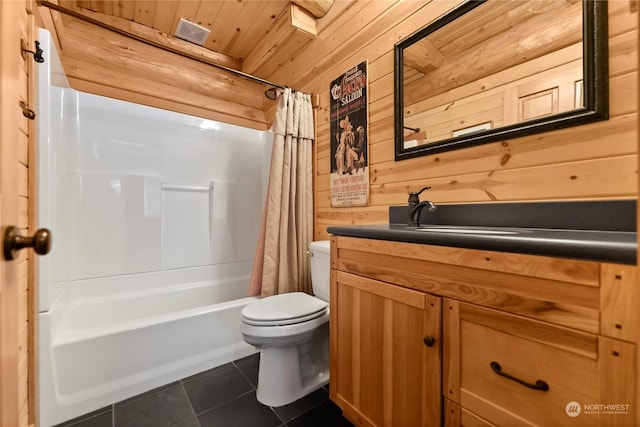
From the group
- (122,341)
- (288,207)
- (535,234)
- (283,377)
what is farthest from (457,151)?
(122,341)

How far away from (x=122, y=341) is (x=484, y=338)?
164 centimetres

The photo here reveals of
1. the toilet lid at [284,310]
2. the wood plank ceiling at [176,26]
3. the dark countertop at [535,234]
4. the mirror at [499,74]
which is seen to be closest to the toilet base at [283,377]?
the toilet lid at [284,310]

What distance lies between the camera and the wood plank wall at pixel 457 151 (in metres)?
0.83

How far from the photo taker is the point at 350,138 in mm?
1759

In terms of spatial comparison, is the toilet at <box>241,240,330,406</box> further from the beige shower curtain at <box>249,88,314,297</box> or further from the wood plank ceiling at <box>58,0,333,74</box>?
the wood plank ceiling at <box>58,0,333,74</box>

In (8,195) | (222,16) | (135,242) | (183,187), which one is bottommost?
(135,242)

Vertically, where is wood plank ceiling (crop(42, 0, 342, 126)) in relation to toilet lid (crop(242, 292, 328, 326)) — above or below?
above

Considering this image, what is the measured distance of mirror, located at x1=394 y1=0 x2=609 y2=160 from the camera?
2.91 feet

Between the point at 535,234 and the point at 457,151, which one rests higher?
the point at 457,151

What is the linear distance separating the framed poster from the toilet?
42 centimetres

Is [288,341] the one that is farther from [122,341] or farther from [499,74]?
[499,74]

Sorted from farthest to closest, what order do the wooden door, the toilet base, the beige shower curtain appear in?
1. the beige shower curtain
2. the toilet base
3. the wooden door

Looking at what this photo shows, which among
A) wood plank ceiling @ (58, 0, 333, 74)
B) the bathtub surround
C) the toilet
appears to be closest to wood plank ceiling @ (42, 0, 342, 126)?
wood plank ceiling @ (58, 0, 333, 74)

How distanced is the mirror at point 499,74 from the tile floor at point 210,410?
140 cm
